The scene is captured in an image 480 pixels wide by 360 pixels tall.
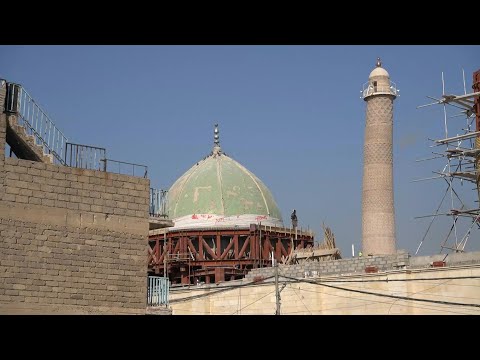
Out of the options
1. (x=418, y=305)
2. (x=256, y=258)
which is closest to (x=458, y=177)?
(x=418, y=305)

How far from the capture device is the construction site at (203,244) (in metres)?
15.6

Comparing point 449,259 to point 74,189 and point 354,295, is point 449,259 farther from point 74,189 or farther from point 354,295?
point 74,189

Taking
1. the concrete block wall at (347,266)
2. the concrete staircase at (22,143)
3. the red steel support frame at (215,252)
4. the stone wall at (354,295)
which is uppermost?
the concrete staircase at (22,143)

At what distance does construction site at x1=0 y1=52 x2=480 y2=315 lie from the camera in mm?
15648

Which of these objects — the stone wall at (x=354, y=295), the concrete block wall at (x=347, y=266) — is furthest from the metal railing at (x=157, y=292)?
the concrete block wall at (x=347, y=266)

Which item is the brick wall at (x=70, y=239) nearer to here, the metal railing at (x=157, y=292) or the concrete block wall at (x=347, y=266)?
the metal railing at (x=157, y=292)

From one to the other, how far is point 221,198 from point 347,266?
46.7 ft

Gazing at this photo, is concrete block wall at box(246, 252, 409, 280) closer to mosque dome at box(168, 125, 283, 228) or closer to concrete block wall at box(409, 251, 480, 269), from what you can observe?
concrete block wall at box(409, 251, 480, 269)

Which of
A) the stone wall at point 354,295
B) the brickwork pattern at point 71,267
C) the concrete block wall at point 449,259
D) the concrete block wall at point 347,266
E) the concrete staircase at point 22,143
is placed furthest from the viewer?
the concrete block wall at point 347,266

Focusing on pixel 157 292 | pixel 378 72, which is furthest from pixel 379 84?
pixel 157 292

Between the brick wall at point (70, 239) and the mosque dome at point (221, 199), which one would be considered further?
the mosque dome at point (221, 199)

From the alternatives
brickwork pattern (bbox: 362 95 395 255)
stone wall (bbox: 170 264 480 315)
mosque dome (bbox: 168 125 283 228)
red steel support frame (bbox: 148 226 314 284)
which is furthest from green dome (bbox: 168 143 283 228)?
stone wall (bbox: 170 264 480 315)

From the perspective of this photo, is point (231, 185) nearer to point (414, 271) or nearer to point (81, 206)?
point (414, 271)
